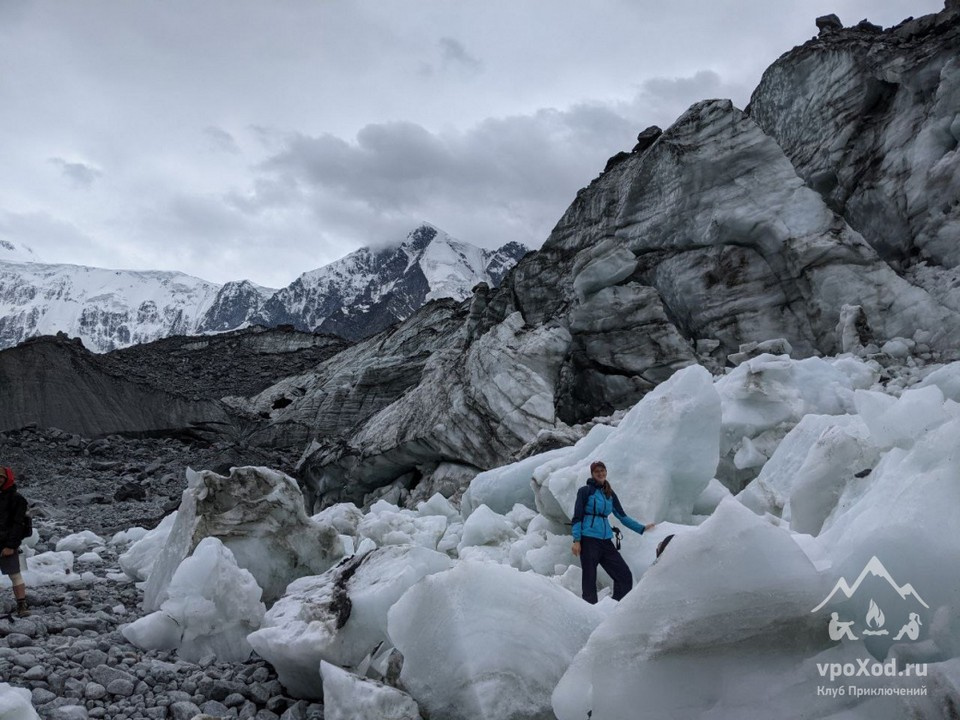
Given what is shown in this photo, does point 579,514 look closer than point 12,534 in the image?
Yes

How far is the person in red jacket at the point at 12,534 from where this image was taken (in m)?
4.81

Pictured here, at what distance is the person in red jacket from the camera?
15.8 feet

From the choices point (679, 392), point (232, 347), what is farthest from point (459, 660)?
point (232, 347)

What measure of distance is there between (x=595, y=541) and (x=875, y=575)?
2423 mm

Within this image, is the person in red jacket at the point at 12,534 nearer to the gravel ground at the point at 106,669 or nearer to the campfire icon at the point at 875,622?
the gravel ground at the point at 106,669

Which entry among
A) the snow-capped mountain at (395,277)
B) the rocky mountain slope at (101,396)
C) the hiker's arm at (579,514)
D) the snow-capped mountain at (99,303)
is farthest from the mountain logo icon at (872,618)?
the snow-capped mountain at (99,303)

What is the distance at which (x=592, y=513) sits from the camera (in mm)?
4859

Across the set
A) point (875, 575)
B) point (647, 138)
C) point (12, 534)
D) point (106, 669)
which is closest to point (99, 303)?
point (647, 138)

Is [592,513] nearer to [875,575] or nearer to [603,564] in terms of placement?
[603,564]

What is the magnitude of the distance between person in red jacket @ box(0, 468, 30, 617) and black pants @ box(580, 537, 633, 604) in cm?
412

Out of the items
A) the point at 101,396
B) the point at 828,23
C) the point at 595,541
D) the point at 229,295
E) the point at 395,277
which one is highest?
the point at 229,295

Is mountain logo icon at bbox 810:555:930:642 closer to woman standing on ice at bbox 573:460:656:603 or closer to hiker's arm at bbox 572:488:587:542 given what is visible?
woman standing on ice at bbox 573:460:656:603

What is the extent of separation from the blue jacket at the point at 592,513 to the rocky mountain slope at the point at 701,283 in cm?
1050

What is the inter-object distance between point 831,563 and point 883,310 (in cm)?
1573
